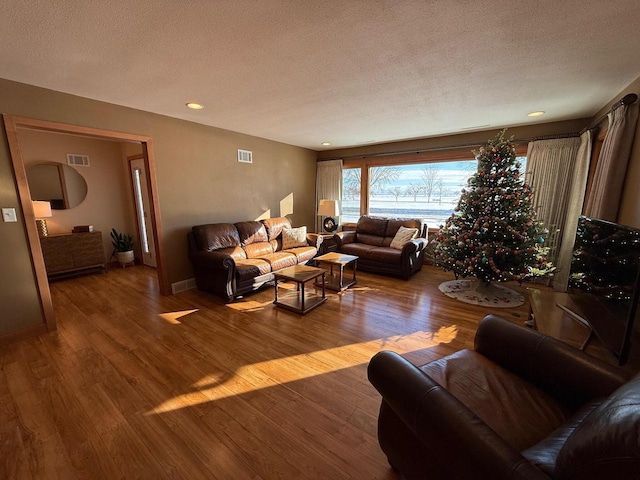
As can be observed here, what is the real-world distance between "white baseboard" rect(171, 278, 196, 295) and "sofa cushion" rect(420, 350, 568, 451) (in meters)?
3.47

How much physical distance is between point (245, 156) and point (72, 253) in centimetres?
320

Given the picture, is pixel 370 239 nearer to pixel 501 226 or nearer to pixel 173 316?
pixel 501 226

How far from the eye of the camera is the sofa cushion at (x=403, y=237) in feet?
14.7

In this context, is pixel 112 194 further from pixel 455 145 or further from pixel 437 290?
pixel 455 145

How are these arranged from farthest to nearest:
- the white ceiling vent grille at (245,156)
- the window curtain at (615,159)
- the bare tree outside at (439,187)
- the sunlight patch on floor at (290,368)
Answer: the bare tree outside at (439,187) < the white ceiling vent grille at (245,156) < the window curtain at (615,159) < the sunlight patch on floor at (290,368)

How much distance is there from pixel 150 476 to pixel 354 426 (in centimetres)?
109

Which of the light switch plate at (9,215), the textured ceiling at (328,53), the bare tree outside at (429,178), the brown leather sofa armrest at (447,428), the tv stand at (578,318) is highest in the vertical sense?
the textured ceiling at (328,53)

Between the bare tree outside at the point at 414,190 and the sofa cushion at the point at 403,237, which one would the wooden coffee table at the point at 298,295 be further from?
the bare tree outside at the point at 414,190

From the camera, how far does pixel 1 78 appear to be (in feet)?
7.34

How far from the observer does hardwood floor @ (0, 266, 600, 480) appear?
1.37 meters

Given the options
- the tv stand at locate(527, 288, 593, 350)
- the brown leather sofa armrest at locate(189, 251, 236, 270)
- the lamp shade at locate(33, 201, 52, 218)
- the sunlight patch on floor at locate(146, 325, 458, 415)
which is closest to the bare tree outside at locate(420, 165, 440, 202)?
the tv stand at locate(527, 288, 593, 350)

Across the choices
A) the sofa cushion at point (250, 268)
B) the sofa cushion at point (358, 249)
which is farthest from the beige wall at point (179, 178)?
the sofa cushion at point (358, 249)

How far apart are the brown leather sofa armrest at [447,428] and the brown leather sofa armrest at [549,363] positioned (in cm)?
68

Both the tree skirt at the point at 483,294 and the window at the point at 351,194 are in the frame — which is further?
the window at the point at 351,194
